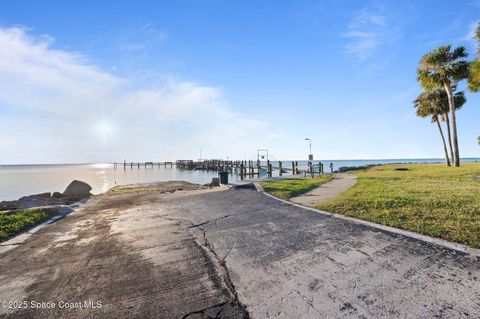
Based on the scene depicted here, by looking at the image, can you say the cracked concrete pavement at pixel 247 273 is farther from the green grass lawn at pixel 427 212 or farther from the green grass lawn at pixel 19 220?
the green grass lawn at pixel 19 220

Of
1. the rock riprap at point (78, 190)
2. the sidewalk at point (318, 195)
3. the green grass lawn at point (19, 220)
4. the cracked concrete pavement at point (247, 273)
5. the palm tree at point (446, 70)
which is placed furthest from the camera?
the palm tree at point (446, 70)

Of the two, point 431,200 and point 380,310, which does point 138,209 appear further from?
point 431,200

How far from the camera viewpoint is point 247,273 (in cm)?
387

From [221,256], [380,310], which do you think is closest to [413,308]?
[380,310]

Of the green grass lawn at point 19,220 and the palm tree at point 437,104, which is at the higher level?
the palm tree at point 437,104

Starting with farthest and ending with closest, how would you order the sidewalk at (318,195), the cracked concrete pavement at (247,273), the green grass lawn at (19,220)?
1. the sidewalk at (318,195)
2. the green grass lawn at (19,220)
3. the cracked concrete pavement at (247,273)

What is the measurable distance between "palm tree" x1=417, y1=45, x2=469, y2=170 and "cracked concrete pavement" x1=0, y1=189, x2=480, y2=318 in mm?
25768

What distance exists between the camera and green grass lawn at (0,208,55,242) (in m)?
6.81

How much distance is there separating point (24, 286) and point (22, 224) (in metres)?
4.90

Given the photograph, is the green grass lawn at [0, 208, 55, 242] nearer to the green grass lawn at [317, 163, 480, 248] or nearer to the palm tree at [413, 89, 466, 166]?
the green grass lawn at [317, 163, 480, 248]

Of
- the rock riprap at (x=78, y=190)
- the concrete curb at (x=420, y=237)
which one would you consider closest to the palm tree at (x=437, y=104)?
the concrete curb at (x=420, y=237)

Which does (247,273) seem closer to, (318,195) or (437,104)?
(318,195)

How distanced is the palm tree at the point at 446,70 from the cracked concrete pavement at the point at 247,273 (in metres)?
25.8

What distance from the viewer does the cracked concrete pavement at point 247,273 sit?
2947mm
